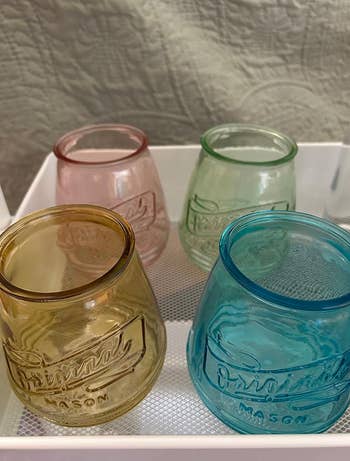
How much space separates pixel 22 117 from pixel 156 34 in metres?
0.16

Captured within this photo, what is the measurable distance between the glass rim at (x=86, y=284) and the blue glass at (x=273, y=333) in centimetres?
5

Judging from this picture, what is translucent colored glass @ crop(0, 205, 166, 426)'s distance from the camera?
27 centimetres

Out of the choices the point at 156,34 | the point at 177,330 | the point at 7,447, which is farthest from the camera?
the point at 156,34

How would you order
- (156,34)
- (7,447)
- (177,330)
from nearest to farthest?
1. (7,447)
2. (177,330)
3. (156,34)

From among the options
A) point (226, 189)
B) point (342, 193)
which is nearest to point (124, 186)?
point (226, 189)

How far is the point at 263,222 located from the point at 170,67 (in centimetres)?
25

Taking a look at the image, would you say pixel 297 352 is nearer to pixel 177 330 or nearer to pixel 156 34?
pixel 177 330

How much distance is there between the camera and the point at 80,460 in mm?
251

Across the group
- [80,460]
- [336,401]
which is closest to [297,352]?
[336,401]

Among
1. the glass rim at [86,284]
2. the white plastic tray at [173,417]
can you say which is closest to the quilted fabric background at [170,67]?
the white plastic tray at [173,417]

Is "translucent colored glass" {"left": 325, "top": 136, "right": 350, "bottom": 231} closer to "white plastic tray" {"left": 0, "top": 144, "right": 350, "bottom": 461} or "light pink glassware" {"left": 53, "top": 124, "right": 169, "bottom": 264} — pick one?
"white plastic tray" {"left": 0, "top": 144, "right": 350, "bottom": 461}

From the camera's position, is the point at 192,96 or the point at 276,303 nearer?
the point at 276,303

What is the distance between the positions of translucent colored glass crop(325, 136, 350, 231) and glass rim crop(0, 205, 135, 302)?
231mm

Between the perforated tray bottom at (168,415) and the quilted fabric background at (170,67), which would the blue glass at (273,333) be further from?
the quilted fabric background at (170,67)
